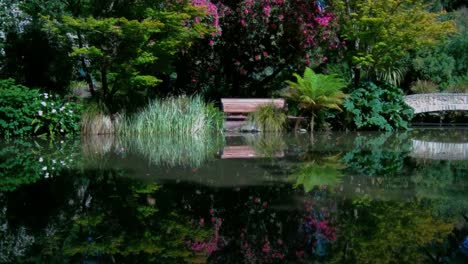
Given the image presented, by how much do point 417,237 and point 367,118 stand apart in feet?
34.3

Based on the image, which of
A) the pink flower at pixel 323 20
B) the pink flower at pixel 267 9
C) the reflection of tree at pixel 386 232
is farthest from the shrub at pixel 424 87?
A: the reflection of tree at pixel 386 232

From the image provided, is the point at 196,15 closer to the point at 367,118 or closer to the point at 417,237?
the point at 367,118

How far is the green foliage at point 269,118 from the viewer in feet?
46.2

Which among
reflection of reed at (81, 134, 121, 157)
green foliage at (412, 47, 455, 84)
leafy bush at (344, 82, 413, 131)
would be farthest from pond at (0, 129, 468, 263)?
green foliage at (412, 47, 455, 84)

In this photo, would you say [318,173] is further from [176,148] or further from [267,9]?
[267,9]

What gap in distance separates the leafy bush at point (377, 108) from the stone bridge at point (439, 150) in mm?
2780

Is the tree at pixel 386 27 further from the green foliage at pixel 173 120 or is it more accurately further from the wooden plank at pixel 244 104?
the green foliage at pixel 173 120

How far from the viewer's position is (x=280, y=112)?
14.3 meters

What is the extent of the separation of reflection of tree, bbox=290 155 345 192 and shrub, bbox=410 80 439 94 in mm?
9830

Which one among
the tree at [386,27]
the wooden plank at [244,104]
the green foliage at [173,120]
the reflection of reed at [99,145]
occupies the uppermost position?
the tree at [386,27]

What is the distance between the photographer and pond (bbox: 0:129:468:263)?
394 centimetres

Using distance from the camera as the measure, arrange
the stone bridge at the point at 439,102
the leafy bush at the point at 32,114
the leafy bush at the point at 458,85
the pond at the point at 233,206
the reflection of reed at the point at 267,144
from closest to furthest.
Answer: the pond at the point at 233,206
the reflection of reed at the point at 267,144
the leafy bush at the point at 32,114
the stone bridge at the point at 439,102
the leafy bush at the point at 458,85

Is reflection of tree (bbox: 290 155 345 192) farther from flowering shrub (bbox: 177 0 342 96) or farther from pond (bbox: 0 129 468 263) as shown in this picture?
flowering shrub (bbox: 177 0 342 96)

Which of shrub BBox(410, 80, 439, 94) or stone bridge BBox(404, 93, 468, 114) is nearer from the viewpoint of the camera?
stone bridge BBox(404, 93, 468, 114)
